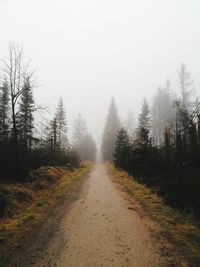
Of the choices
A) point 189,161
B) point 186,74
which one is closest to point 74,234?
point 189,161

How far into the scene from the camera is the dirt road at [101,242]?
4594 mm

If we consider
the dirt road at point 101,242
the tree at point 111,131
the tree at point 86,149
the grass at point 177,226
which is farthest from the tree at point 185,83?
the tree at point 86,149

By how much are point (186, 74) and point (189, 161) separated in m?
25.3


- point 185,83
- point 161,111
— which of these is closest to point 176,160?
point 185,83

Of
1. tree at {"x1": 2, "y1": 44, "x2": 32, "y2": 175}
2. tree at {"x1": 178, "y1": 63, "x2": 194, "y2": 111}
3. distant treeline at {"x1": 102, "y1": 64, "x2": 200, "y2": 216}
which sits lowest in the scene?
distant treeline at {"x1": 102, "y1": 64, "x2": 200, "y2": 216}

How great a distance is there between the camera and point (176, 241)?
18.3 feet

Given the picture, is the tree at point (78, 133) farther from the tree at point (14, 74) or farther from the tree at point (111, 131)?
the tree at point (14, 74)

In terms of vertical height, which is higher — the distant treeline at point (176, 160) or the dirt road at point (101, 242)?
the distant treeline at point (176, 160)

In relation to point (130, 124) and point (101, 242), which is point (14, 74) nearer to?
point (101, 242)

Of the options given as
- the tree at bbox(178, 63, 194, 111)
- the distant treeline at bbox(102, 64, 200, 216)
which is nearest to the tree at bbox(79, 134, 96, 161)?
the distant treeline at bbox(102, 64, 200, 216)

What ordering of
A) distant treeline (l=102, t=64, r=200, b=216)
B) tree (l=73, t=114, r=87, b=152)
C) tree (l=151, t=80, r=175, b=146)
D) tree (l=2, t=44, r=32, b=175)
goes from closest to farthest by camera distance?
distant treeline (l=102, t=64, r=200, b=216) < tree (l=2, t=44, r=32, b=175) < tree (l=151, t=80, r=175, b=146) < tree (l=73, t=114, r=87, b=152)

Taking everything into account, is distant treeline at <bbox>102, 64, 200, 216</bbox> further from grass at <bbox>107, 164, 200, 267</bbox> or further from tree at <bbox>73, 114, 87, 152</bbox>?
tree at <bbox>73, 114, 87, 152</bbox>

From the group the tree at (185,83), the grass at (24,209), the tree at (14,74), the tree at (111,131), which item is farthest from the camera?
the tree at (111,131)

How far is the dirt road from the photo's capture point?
459 centimetres
